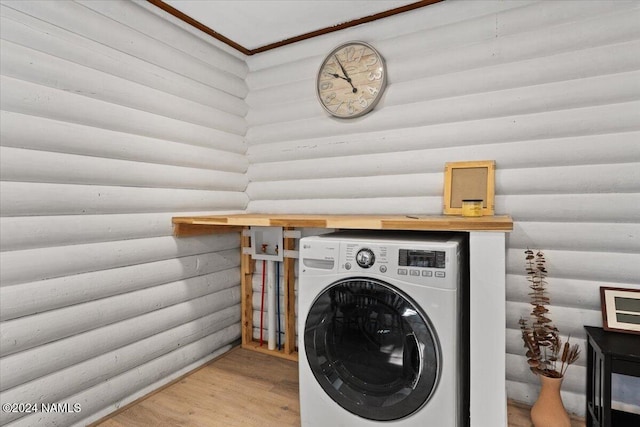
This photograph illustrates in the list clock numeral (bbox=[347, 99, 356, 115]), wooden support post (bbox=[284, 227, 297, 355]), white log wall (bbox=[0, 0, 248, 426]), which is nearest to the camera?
white log wall (bbox=[0, 0, 248, 426])

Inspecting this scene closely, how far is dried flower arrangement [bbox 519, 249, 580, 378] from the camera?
5.76 ft

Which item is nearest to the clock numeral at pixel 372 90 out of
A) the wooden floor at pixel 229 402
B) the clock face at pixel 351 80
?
the clock face at pixel 351 80

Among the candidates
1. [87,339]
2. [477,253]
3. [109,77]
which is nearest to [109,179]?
[109,77]

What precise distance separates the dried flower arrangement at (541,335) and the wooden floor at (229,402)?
0.94ft

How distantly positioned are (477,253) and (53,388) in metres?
2.03

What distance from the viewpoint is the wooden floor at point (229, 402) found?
5.91 feet

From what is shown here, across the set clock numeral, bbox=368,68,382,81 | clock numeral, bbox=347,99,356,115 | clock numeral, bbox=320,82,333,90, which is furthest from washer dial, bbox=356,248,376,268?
clock numeral, bbox=320,82,333,90

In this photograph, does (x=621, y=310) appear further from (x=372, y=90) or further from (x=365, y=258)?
(x=372, y=90)

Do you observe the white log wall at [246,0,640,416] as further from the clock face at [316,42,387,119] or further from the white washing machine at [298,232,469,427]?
the white washing machine at [298,232,469,427]

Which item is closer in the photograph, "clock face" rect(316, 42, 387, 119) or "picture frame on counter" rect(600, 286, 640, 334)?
"picture frame on counter" rect(600, 286, 640, 334)

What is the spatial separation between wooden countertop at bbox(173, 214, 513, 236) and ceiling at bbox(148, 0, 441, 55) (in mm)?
1311

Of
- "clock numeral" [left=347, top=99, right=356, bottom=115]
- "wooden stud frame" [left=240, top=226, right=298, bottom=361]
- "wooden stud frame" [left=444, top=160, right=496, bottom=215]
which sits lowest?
"wooden stud frame" [left=240, top=226, right=298, bottom=361]

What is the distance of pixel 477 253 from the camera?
56.5 inches

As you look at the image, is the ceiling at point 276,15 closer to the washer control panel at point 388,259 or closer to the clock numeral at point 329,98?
the clock numeral at point 329,98
